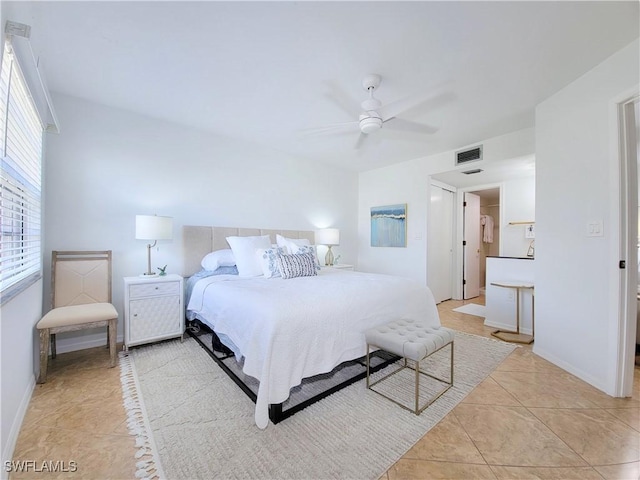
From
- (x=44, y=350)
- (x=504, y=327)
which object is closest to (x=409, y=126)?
(x=504, y=327)

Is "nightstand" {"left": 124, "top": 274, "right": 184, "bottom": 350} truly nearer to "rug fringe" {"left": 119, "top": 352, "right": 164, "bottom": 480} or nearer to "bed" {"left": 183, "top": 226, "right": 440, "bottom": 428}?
"bed" {"left": 183, "top": 226, "right": 440, "bottom": 428}

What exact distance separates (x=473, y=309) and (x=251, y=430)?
418cm

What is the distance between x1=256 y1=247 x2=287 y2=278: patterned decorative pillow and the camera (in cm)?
287

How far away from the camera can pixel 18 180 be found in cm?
178

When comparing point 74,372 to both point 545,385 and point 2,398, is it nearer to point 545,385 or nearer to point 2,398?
point 2,398

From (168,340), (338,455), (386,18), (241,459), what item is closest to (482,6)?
(386,18)

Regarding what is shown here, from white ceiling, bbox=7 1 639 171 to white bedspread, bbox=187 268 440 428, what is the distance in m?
1.80

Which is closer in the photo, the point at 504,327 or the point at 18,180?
the point at 18,180

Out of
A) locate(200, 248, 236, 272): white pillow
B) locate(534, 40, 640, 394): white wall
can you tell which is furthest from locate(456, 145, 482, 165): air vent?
locate(200, 248, 236, 272): white pillow

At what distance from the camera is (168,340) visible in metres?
2.94

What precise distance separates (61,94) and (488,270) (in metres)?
5.42

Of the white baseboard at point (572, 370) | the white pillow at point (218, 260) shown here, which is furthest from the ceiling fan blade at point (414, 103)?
the white baseboard at point (572, 370)

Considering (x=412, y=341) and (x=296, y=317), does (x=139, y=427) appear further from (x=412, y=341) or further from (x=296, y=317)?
(x=412, y=341)

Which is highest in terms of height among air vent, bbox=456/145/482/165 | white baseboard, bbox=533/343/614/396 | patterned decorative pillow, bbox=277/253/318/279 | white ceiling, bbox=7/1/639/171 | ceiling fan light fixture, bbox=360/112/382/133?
white ceiling, bbox=7/1/639/171
